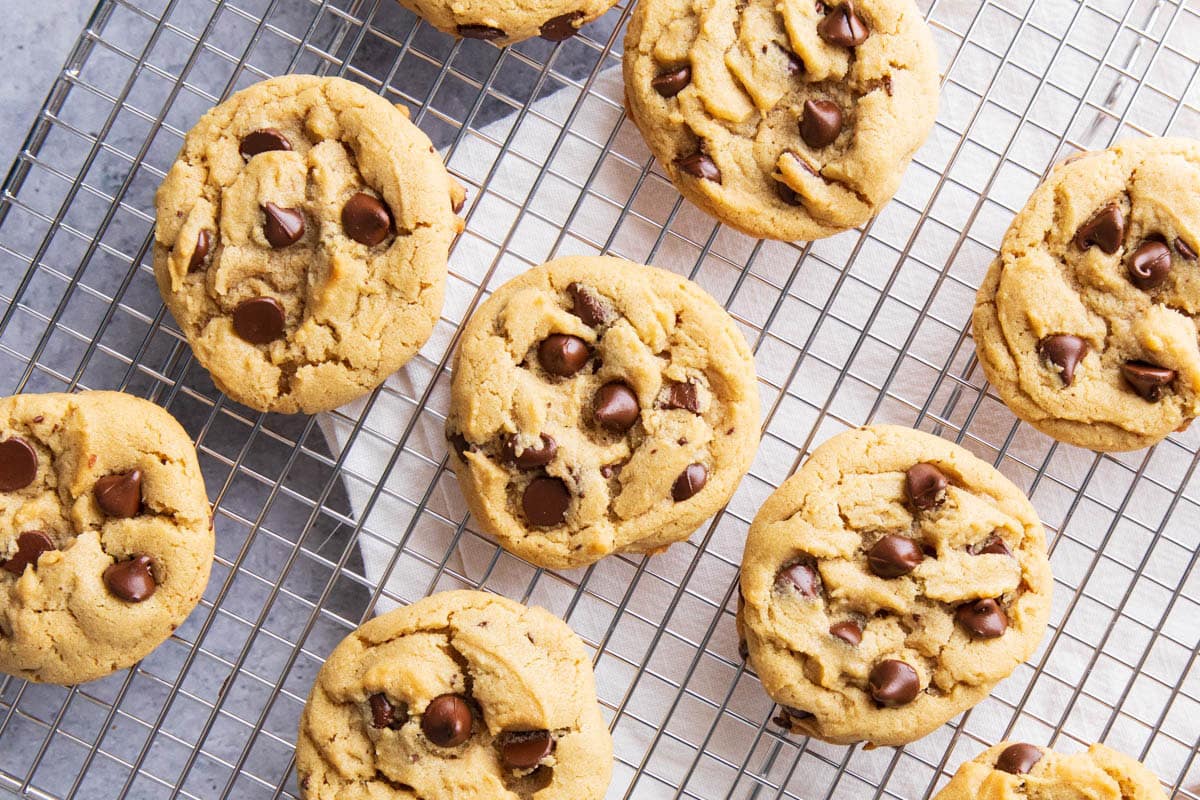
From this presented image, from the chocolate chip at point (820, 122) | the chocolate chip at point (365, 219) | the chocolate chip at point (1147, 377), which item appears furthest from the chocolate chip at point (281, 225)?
the chocolate chip at point (1147, 377)

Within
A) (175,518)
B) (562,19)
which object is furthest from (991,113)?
(175,518)

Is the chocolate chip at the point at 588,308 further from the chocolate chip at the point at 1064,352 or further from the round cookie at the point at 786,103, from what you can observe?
the chocolate chip at the point at 1064,352

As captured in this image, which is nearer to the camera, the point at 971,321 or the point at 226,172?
the point at 226,172

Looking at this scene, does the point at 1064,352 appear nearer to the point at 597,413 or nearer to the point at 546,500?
the point at 597,413

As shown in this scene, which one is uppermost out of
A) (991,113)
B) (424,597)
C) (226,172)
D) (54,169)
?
(991,113)

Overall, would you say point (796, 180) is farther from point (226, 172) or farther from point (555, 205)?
point (226, 172)
